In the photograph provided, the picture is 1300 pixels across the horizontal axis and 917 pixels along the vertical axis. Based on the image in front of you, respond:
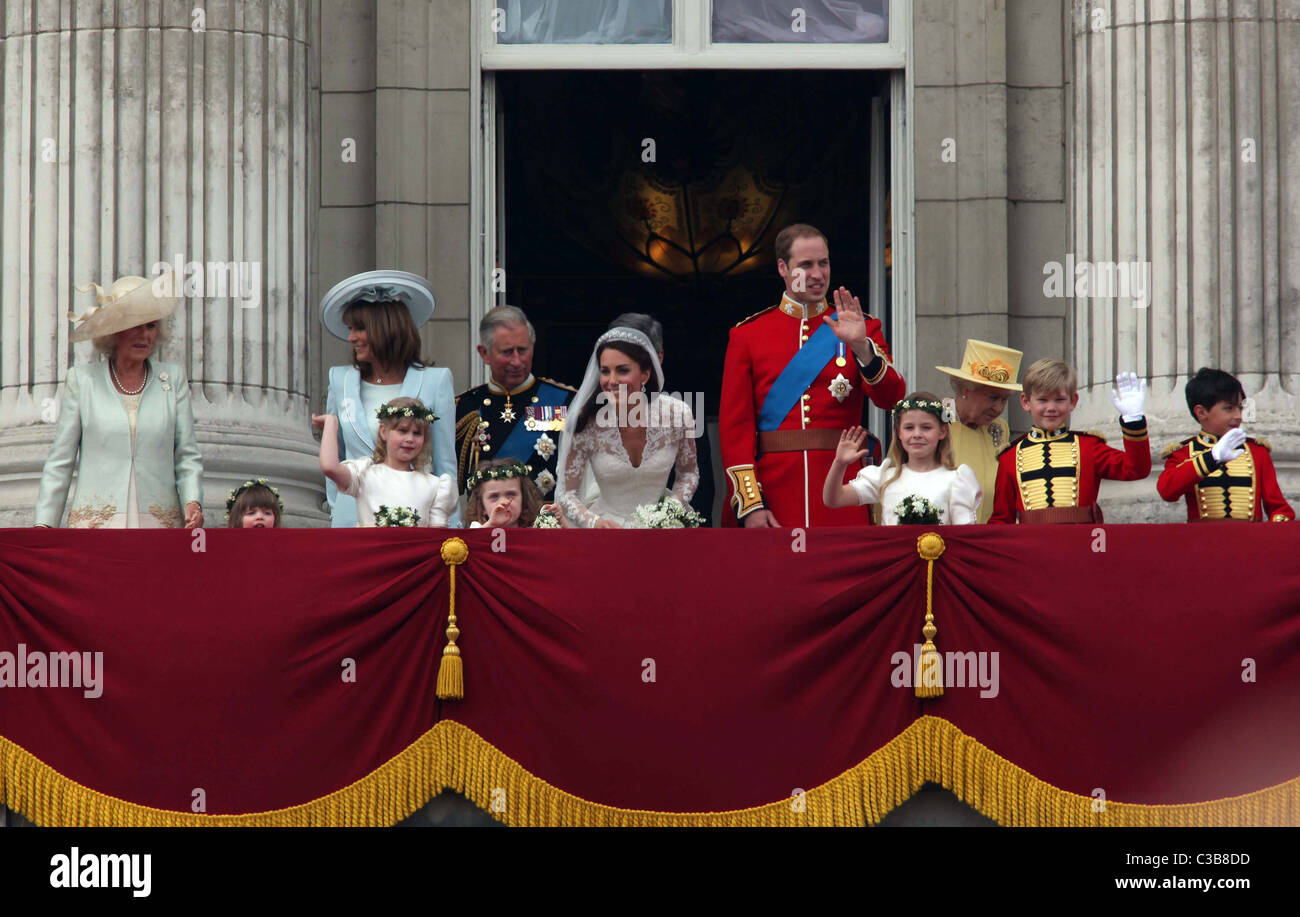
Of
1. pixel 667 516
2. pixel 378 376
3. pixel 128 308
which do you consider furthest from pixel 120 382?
pixel 667 516

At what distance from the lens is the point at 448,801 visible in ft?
29.6

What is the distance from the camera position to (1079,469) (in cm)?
982

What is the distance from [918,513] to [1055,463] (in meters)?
0.73

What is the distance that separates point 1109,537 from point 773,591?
1.35 m

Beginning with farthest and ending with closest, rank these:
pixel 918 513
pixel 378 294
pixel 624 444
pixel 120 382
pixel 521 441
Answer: pixel 521 441 → pixel 378 294 → pixel 624 444 → pixel 120 382 → pixel 918 513

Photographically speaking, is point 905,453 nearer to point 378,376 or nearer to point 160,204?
point 378,376

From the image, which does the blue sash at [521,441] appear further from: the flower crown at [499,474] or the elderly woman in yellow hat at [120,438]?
the elderly woman in yellow hat at [120,438]

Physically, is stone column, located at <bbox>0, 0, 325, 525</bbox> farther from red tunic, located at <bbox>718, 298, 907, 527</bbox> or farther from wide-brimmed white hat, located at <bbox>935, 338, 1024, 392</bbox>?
wide-brimmed white hat, located at <bbox>935, 338, 1024, 392</bbox>

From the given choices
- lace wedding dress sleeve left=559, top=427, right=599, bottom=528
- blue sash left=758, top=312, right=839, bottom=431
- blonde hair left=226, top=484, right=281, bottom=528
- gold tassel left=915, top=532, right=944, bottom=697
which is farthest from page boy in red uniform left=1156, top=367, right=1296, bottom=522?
blonde hair left=226, top=484, right=281, bottom=528

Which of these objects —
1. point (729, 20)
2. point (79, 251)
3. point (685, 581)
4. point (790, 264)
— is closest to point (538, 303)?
point (729, 20)

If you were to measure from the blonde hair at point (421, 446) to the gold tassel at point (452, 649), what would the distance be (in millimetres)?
946

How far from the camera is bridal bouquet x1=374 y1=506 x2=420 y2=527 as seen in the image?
379 inches

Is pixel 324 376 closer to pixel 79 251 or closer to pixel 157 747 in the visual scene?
pixel 79 251

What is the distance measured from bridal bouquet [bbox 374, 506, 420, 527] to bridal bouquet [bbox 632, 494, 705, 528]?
962 mm
